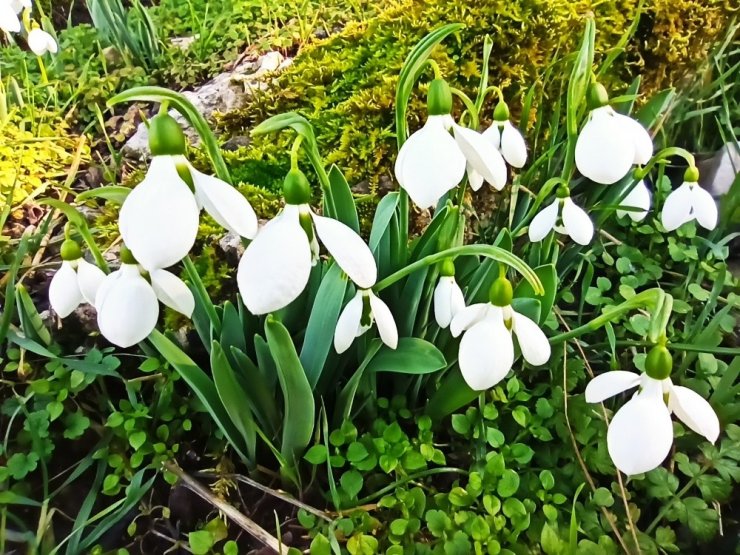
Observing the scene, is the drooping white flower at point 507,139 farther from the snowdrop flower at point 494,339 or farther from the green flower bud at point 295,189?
the green flower bud at point 295,189

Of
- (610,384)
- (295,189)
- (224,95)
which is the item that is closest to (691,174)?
(610,384)

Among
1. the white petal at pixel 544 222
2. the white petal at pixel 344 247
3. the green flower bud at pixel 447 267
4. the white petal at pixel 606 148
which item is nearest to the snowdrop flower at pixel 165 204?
the white petal at pixel 344 247

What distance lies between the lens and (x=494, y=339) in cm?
66

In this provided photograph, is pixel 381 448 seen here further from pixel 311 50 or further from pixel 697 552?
pixel 311 50

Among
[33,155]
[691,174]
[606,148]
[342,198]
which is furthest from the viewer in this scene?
[33,155]

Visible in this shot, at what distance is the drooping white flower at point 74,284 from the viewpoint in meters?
0.72

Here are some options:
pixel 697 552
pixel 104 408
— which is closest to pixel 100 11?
pixel 104 408

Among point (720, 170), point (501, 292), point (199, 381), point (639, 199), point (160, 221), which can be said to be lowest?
point (720, 170)

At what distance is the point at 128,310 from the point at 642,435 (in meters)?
0.52

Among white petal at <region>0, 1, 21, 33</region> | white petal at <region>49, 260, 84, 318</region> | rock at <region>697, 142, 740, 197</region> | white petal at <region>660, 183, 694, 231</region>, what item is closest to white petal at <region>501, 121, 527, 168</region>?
white petal at <region>660, 183, 694, 231</region>

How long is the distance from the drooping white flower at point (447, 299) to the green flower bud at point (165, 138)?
384 millimetres

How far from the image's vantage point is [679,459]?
2.97 feet

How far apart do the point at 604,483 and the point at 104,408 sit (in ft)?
2.68

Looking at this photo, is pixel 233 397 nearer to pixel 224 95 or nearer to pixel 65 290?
pixel 65 290
